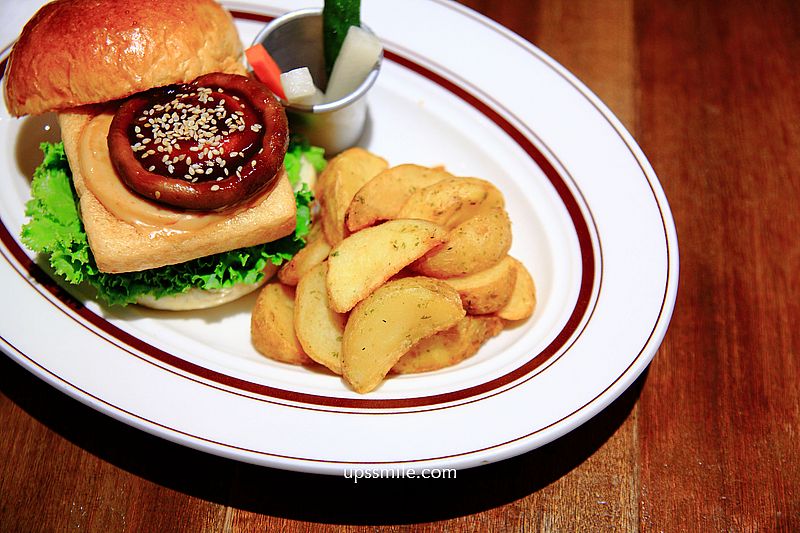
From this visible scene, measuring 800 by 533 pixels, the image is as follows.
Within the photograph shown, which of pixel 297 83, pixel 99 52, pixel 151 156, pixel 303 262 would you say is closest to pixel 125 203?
pixel 151 156

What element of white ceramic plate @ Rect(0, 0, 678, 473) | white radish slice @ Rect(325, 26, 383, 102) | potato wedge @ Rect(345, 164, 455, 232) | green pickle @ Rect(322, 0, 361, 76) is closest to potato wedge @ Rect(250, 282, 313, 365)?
white ceramic plate @ Rect(0, 0, 678, 473)

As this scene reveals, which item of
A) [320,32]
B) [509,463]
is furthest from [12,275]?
[509,463]

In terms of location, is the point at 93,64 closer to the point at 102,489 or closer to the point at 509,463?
the point at 102,489

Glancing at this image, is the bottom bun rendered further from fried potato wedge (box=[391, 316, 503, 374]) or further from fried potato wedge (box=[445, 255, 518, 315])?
fried potato wedge (box=[445, 255, 518, 315])

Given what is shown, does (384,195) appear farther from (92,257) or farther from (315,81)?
(92,257)

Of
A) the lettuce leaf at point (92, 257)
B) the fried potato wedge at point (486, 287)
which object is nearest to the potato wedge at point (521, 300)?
the fried potato wedge at point (486, 287)
